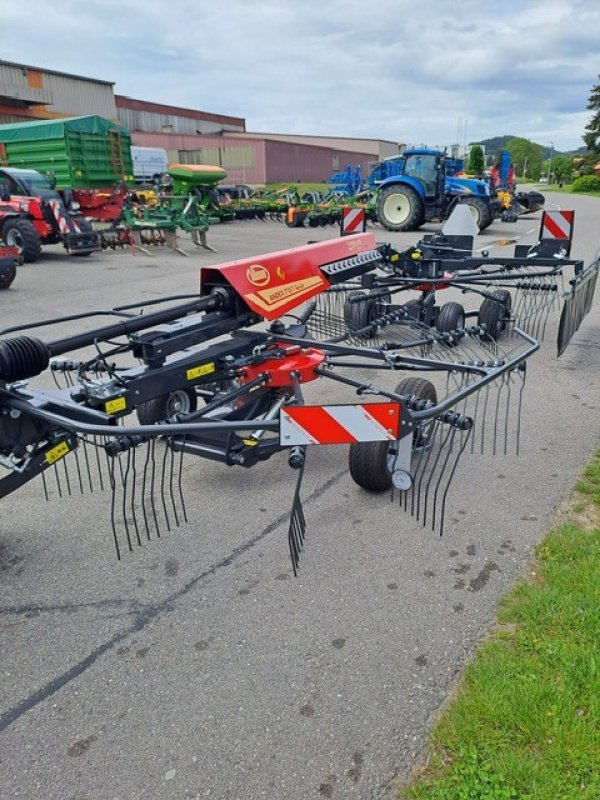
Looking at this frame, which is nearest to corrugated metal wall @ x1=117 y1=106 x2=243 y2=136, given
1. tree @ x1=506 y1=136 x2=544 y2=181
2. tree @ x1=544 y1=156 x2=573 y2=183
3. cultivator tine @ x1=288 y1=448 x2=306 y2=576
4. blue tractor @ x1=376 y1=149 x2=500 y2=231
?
blue tractor @ x1=376 y1=149 x2=500 y2=231

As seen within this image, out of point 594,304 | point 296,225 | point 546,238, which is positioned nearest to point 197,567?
point 546,238

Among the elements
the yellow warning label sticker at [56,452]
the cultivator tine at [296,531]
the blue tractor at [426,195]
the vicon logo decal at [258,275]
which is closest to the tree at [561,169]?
the blue tractor at [426,195]

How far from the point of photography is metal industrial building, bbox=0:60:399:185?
3078cm

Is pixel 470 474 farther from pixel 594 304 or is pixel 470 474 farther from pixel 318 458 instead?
pixel 594 304

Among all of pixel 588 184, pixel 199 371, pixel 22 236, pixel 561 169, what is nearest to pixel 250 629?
pixel 199 371

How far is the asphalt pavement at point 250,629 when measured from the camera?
6.77ft

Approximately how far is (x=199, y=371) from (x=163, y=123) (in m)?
50.2

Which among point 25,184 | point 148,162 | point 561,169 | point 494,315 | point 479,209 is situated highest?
point 561,169

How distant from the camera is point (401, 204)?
17969 millimetres

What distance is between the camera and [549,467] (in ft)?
13.3

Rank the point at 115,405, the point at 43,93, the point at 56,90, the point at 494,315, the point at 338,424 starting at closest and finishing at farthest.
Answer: the point at 338,424 → the point at 115,405 → the point at 494,315 → the point at 43,93 → the point at 56,90

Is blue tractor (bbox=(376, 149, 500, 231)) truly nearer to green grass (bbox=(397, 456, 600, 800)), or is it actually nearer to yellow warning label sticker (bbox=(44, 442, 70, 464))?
green grass (bbox=(397, 456, 600, 800))

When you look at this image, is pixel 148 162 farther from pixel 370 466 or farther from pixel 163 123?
pixel 370 466

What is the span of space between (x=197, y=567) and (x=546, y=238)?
225 inches
